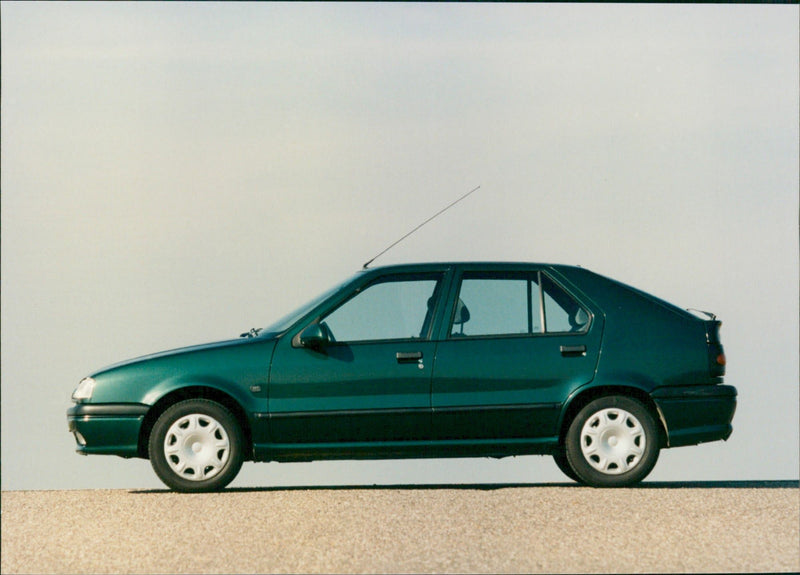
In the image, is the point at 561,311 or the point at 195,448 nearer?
the point at 195,448

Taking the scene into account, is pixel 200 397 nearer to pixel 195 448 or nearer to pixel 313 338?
pixel 195 448

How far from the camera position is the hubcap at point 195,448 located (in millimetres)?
11547

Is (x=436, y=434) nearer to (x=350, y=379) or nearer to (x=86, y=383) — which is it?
(x=350, y=379)

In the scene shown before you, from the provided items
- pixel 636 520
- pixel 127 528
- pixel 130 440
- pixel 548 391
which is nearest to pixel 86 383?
pixel 130 440

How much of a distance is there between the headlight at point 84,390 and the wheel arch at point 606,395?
399 cm

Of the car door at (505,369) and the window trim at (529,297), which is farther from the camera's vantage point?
the window trim at (529,297)

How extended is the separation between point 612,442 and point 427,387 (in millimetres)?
1637

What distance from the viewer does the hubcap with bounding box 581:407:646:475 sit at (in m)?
11.6

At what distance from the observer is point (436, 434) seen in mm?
11570

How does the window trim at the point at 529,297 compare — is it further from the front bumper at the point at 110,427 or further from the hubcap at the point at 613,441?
the front bumper at the point at 110,427

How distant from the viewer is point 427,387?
455 inches

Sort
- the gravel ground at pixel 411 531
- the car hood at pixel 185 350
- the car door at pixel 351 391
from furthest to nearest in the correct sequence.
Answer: the car hood at pixel 185 350, the car door at pixel 351 391, the gravel ground at pixel 411 531

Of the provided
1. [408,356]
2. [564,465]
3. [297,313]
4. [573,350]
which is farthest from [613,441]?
[297,313]

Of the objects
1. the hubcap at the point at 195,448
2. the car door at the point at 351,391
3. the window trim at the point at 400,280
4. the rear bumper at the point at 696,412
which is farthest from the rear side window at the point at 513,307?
the hubcap at the point at 195,448
